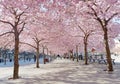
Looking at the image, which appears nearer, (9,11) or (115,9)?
(9,11)

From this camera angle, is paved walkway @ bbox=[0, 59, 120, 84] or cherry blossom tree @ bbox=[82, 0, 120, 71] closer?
paved walkway @ bbox=[0, 59, 120, 84]

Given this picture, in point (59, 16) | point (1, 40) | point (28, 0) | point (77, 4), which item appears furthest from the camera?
point (1, 40)

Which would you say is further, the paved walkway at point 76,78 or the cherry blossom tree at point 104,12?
the cherry blossom tree at point 104,12

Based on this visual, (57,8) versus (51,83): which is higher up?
(57,8)

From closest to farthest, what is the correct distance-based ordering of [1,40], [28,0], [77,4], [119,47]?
[28,0]
[77,4]
[1,40]
[119,47]

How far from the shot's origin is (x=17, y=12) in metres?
23.3

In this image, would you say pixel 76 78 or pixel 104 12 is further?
pixel 104 12

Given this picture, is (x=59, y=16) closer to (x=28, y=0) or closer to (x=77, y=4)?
(x=77, y=4)

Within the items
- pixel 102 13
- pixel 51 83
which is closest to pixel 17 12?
pixel 102 13

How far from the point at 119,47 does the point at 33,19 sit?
11559cm

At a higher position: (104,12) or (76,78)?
(104,12)

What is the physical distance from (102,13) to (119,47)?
114953mm

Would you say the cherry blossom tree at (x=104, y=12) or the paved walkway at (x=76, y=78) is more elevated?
the cherry blossom tree at (x=104, y=12)

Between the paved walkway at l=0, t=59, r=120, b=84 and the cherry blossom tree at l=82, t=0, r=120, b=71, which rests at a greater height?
the cherry blossom tree at l=82, t=0, r=120, b=71
